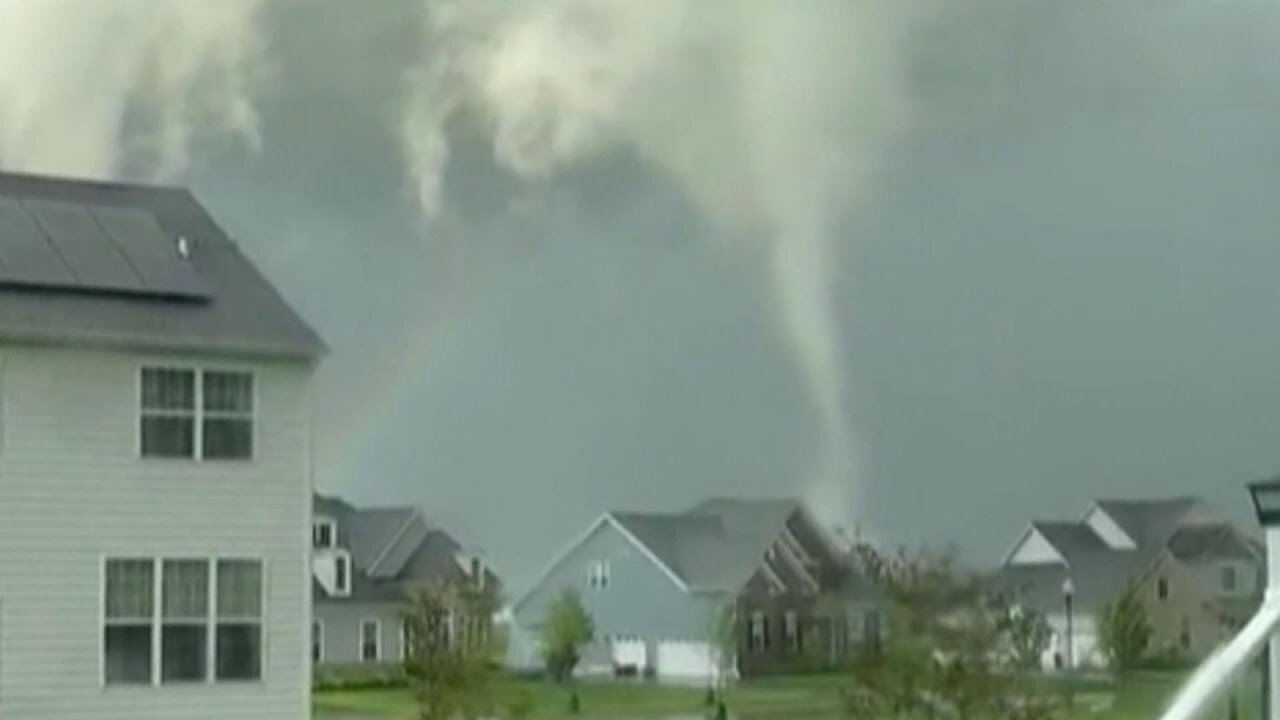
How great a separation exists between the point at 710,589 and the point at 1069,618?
0.73 m

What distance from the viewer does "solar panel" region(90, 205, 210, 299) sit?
5.45m

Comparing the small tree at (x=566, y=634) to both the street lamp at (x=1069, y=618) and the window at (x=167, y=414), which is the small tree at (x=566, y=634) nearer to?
the street lamp at (x=1069, y=618)

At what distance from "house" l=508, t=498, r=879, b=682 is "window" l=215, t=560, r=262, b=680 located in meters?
0.94

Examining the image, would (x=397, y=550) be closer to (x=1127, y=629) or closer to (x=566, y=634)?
(x=566, y=634)

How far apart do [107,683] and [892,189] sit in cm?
215

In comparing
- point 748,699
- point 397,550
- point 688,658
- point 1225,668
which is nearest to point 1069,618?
point 748,699

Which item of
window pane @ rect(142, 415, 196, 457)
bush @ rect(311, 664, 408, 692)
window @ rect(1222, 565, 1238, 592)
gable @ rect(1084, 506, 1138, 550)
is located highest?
window pane @ rect(142, 415, 196, 457)

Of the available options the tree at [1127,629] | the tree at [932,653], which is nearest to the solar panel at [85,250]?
the tree at [932,653]

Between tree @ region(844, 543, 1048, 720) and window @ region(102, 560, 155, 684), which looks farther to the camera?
window @ region(102, 560, 155, 684)

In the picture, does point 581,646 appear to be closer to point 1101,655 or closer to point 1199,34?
point 1101,655

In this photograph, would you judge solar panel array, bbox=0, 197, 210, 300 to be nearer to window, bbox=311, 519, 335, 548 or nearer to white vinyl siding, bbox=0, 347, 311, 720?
white vinyl siding, bbox=0, 347, 311, 720

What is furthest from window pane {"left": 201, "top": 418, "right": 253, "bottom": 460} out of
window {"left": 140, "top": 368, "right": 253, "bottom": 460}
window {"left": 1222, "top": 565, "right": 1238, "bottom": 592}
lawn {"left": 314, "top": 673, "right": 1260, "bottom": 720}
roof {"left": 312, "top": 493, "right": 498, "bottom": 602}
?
window {"left": 1222, "top": 565, "right": 1238, "bottom": 592}

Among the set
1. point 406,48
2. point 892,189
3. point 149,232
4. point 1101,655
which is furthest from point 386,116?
point 1101,655

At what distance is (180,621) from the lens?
568cm
